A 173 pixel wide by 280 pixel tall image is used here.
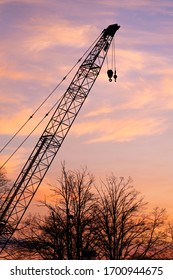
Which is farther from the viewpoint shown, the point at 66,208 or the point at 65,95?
the point at 65,95

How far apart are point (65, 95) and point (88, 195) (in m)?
23.2

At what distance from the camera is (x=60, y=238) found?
4625 cm

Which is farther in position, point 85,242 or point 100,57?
point 100,57

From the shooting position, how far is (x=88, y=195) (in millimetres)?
48188
